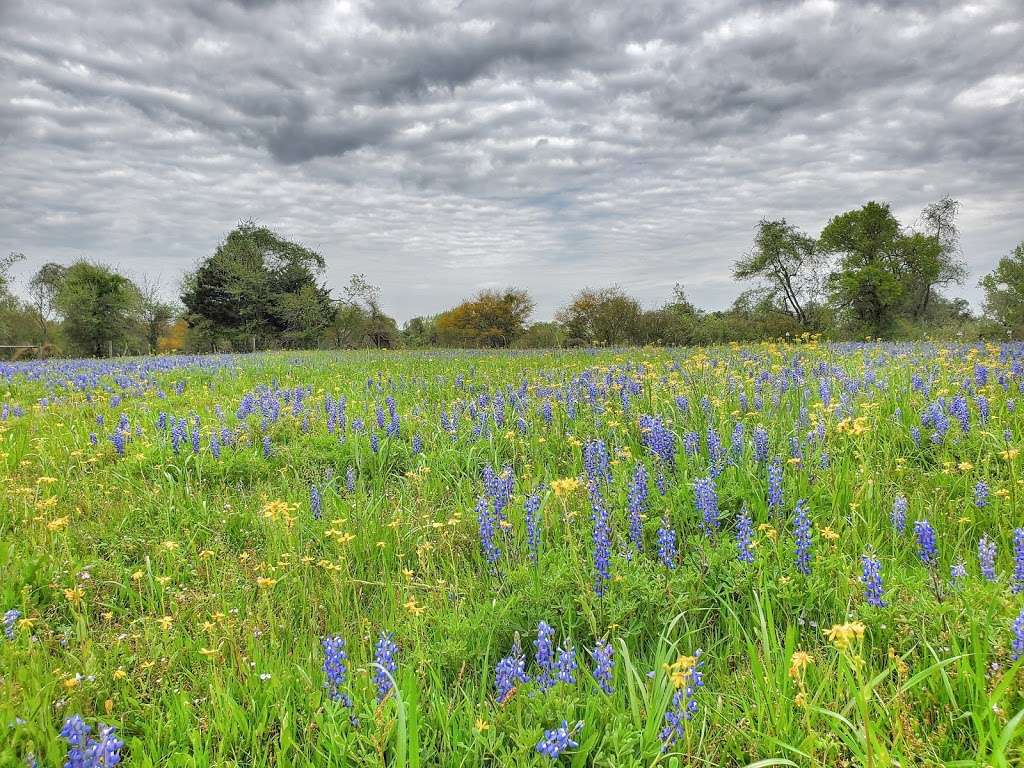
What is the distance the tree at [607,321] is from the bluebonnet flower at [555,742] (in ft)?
117

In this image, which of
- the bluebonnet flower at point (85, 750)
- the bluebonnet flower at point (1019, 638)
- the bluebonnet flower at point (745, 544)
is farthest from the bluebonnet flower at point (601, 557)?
the bluebonnet flower at point (85, 750)

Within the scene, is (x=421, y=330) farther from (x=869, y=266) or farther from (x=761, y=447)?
(x=761, y=447)

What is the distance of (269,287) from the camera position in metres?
45.3

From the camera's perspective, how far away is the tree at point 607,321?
39.1 metres

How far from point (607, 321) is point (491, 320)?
1966 centimetres

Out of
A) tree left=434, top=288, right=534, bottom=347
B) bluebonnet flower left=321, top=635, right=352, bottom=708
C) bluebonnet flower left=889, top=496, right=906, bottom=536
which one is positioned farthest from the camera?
tree left=434, top=288, right=534, bottom=347

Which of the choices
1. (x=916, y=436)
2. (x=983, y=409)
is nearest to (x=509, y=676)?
(x=916, y=436)

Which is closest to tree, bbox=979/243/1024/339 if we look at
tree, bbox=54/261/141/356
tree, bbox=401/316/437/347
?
tree, bbox=401/316/437/347

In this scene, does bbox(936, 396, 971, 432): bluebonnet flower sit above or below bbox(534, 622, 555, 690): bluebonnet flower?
above

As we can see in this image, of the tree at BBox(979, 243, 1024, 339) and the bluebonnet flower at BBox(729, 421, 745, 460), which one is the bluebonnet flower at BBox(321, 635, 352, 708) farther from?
the tree at BBox(979, 243, 1024, 339)

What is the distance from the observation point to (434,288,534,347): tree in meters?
56.2

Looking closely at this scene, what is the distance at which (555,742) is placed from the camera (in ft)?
5.76

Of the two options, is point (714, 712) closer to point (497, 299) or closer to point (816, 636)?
point (816, 636)

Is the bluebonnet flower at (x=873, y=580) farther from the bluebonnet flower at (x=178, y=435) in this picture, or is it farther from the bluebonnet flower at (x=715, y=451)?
the bluebonnet flower at (x=178, y=435)
